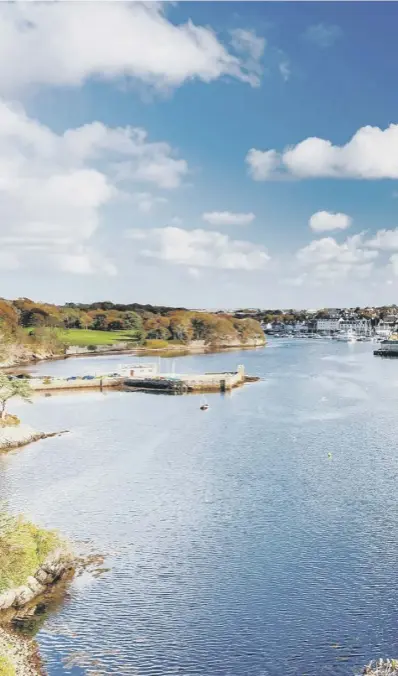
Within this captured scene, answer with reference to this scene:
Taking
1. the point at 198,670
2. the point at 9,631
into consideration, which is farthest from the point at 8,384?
the point at 198,670

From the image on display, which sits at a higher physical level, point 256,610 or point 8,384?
point 8,384

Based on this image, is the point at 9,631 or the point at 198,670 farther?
the point at 9,631

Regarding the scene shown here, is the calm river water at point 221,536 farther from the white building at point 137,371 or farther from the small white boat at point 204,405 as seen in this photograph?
the white building at point 137,371

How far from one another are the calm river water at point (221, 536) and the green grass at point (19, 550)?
1.84 m

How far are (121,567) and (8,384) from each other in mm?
29162

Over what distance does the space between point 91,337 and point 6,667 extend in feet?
547

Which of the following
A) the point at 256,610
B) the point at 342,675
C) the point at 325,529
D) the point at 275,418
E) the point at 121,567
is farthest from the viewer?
the point at 275,418

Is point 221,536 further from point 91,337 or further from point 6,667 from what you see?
point 91,337

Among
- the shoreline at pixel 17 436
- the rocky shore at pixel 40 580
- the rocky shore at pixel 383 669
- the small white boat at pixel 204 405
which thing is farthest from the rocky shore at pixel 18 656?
the small white boat at pixel 204 405

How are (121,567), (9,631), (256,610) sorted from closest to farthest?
1. (9,631)
2. (256,610)
3. (121,567)

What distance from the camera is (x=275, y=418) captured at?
215ft

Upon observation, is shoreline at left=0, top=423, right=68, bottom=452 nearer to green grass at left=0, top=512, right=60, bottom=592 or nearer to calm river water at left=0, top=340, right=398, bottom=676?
calm river water at left=0, top=340, right=398, bottom=676

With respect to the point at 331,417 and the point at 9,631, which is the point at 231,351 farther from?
the point at 9,631

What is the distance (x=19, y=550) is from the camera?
84.7 feet
